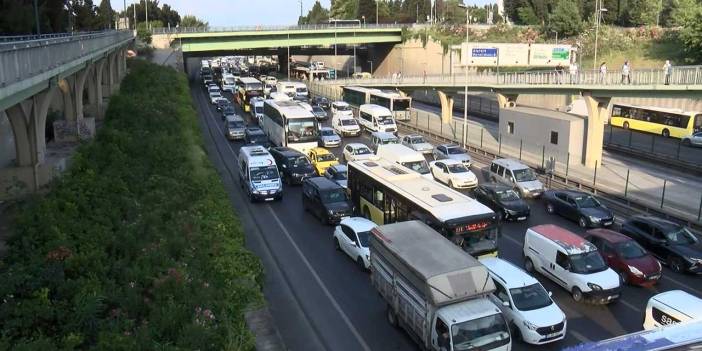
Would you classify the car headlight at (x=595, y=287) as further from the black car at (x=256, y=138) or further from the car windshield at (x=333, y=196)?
the black car at (x=256, y=138)

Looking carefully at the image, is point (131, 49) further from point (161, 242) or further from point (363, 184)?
point (161, 242)

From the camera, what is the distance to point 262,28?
3501 inches

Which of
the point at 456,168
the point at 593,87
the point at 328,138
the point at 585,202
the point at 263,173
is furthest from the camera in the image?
the point at 328,138

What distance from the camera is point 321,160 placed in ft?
112

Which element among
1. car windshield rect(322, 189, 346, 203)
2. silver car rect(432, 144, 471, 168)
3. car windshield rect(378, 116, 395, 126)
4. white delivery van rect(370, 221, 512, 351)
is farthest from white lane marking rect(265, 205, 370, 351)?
car windshield rect(378, 116, 395, 126)

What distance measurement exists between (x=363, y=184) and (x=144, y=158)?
8.68m

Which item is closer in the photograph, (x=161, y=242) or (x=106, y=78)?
(x=161, y=242)

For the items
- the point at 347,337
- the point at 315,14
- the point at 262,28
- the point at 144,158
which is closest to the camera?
the point at 347,337

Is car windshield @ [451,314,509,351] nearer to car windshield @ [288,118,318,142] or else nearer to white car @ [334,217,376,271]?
white car @ [334,217,376,271]

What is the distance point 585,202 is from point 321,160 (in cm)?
1491

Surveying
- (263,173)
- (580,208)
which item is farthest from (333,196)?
(580,208)

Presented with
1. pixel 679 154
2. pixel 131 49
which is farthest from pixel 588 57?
pixel 131 49

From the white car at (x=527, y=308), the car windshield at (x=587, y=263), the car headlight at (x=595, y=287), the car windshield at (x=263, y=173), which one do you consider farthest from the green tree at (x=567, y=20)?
the white car at (x=527, y=308)

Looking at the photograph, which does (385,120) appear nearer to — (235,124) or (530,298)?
(235,124)
